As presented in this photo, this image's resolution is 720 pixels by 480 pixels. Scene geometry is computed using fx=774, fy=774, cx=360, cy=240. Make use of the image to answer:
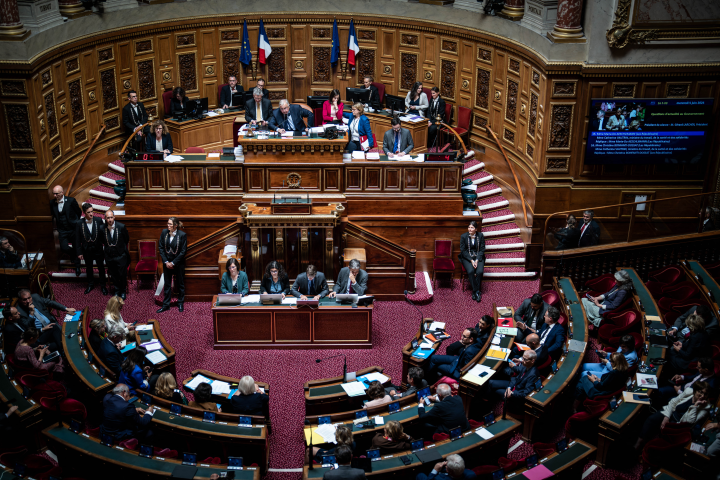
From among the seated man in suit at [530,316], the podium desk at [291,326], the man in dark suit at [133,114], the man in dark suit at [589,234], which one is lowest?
the podium desk at [291,326]

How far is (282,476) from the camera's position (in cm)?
888

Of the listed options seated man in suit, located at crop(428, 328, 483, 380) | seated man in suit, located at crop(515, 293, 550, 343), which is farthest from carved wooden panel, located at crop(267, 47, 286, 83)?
seated man in suit, located at crop(428, 328, 483, 380)

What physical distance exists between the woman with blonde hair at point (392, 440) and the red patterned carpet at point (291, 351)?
4.19 ft

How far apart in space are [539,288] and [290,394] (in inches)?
192

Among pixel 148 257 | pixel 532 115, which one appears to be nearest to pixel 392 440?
pixel 148 257

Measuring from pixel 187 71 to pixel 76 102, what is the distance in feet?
10.3

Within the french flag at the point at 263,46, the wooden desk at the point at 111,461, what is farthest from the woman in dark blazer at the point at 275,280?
the french flag at the point at 263,46

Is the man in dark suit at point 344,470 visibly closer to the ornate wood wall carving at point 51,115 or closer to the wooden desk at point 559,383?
the wooden desk at point 559,383

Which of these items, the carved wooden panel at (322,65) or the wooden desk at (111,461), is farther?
the carved wooden panel at (322,65)

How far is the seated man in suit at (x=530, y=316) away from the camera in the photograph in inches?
429

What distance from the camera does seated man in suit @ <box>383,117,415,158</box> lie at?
14.0 metres

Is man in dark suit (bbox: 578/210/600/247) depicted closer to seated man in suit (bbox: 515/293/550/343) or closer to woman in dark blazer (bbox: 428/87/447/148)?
seated man in suit (bbox: 515/293/550/343)

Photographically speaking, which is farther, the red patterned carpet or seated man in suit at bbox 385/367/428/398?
the red patterned carpet

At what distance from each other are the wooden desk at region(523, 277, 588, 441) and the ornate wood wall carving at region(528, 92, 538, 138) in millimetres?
4373
